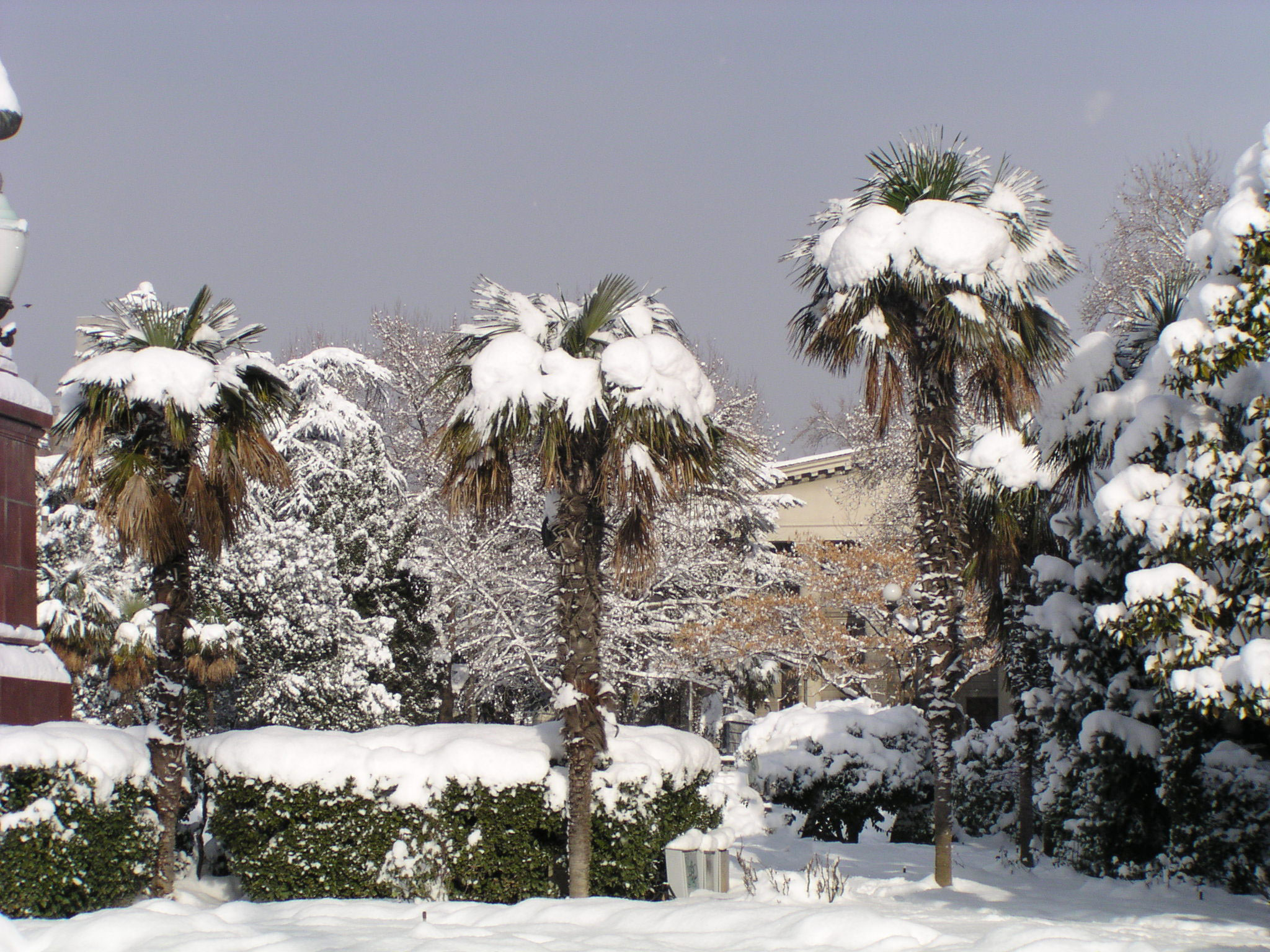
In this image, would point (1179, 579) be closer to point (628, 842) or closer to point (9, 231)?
point (628, 842)

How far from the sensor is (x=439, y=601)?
29969 millimetres

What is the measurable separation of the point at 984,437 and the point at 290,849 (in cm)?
1017

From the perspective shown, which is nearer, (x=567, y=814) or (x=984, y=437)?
(x=567, y=814)

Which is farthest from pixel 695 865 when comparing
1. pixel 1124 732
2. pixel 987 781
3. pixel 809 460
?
pixel 809 460

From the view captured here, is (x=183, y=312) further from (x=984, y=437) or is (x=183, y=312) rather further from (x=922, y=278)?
(x=984, y=437)

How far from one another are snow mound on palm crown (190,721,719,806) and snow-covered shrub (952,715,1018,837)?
28.9ft

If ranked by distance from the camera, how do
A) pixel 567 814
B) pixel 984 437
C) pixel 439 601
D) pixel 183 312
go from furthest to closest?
pixel 439 601
pixel 984 437
pixel 183 312
pixel 567 814

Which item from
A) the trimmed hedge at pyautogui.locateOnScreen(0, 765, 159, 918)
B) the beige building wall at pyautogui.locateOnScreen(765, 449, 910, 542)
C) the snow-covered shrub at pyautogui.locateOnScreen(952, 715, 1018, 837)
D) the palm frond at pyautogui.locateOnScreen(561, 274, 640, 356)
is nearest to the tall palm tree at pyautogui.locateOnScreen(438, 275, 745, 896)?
the palm frond at pyautogui.locateOnScreen(561, 274, 640, 356)

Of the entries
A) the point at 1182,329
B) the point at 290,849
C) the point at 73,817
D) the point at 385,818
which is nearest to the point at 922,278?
the point at 1182,329

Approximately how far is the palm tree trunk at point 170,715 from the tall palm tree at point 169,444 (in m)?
0.01

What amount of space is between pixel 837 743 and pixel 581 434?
8.75 m

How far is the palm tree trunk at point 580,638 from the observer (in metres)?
10.6

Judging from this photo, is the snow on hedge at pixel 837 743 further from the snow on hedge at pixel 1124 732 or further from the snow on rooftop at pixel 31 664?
the snow on rooftop at pixel 31 664

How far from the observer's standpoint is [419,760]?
1091 centimetres
